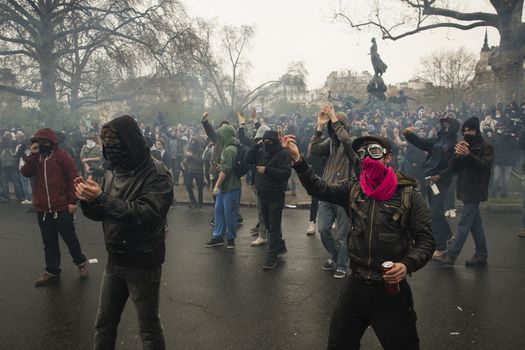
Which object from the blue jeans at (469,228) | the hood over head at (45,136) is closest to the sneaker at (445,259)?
the blue jeans at (469,228)

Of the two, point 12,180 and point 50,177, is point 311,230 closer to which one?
point 50,177

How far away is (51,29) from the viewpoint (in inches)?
670

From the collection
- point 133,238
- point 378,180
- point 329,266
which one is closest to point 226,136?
point 329,266

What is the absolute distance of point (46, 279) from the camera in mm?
5258

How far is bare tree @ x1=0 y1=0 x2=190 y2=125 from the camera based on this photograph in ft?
54.7

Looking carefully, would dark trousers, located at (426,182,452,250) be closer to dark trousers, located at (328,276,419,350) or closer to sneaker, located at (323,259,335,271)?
sneaker, located at (323,259,335,271)

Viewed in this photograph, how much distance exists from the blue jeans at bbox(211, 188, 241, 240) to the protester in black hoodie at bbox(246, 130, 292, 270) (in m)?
0.85

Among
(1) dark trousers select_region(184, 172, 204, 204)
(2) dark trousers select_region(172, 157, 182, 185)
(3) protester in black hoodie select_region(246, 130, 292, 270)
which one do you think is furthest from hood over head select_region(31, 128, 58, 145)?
(2) dark trousers select_region(172, 157, 182, 185)

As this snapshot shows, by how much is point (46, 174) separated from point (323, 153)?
10.9 ft

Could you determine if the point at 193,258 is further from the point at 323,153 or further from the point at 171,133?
the point at 171,133

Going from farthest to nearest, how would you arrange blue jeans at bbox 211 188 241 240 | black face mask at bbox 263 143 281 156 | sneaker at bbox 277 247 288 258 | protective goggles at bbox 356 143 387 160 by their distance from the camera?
blue jeans at bbox 211 188 241 240 → sneaker at bbox 277 247 288 258 → black face mask at bbox 263 143 281 156 → protective goggles at bbox 356 143 387 160

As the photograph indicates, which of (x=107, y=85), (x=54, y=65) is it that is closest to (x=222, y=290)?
(x=54, y=65)

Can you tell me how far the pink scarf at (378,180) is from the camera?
102 inches

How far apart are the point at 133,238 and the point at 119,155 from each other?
0.56 metres
